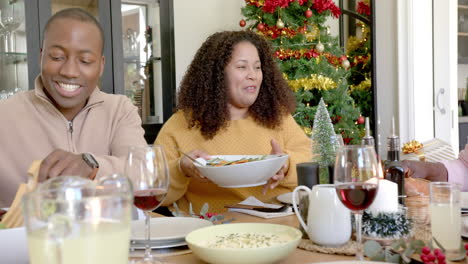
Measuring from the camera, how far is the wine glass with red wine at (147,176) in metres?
0.94

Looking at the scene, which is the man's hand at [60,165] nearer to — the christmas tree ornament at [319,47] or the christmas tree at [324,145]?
the christmas tree at [324,145]

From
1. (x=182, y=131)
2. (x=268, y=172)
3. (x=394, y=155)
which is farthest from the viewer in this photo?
(x=182, y=131)

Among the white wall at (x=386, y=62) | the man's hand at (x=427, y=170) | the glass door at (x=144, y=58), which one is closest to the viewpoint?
the man's hand at (x=427, y=170)

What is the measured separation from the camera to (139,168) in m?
0.94

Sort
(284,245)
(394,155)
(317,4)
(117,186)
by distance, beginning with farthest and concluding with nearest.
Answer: (317,4), (394,155), (284,245), (117,186)

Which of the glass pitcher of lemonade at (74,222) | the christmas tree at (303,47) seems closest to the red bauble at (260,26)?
the christmas tree at (303,47)

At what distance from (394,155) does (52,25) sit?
1.23 meters

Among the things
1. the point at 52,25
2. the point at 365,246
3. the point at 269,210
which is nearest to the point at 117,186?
the point at 365,246

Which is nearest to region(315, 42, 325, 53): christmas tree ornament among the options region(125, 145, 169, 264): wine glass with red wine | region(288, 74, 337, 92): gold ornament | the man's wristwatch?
region(288, 74, 337, 92): gold ornament

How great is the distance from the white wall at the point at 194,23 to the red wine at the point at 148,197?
2.89 meters

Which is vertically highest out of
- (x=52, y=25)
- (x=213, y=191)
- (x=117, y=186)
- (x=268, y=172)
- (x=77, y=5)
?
(x=77, y=5)

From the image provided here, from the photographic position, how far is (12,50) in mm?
2588

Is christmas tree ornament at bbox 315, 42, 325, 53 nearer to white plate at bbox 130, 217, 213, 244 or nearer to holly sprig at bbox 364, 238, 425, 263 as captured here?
white plate at bbox 130, 217, 213, 244

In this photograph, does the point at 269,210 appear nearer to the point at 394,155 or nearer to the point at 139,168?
the point at 394,155
